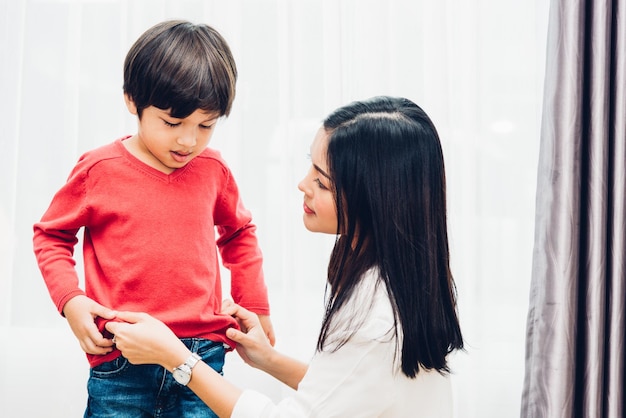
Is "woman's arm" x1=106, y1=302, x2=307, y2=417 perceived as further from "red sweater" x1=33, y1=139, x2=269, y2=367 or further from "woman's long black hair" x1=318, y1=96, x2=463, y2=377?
"woman's long black hair" x1=318, y1=96, x2=463, y2=377

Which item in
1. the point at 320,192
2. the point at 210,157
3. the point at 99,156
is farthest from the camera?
the point at 210,157

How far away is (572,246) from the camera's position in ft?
5.28

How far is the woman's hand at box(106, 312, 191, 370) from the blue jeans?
91mm

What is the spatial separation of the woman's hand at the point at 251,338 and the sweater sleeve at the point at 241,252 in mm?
44

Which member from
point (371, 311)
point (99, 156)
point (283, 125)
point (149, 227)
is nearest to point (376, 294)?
point (371, 311)

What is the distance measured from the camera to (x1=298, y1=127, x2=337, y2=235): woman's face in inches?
44.0

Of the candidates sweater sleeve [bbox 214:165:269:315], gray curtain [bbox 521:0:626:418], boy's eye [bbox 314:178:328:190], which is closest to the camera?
boy's eye [bbox 314:178:328:190]

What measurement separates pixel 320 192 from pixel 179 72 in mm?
325

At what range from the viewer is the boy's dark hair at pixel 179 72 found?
116 cm

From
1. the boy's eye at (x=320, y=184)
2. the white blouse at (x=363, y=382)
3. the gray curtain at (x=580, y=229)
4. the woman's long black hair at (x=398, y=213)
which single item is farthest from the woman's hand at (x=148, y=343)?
the gray curtain at (x=580, y=229)

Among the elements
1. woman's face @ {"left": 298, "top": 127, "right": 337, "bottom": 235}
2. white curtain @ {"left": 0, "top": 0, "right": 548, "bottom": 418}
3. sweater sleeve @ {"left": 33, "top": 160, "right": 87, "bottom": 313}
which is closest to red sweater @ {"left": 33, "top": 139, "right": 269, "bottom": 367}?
sweater sleeve @ {"left": 33, "top": 160, "right": 87, "bottom": 313}

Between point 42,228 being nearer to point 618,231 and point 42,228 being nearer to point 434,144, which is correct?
point 434,144

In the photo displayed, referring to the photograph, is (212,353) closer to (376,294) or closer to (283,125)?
(376,294)

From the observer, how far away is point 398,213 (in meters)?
1.05
